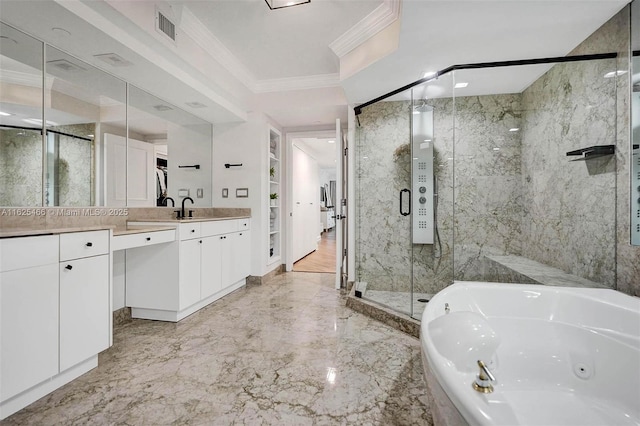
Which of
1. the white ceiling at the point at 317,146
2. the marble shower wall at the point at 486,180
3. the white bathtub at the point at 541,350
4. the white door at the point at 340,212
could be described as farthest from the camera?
the white ceiling at the point at 317,146

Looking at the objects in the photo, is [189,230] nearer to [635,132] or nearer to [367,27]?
[367,27]

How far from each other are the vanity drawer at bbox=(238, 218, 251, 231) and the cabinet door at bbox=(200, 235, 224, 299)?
422 mm

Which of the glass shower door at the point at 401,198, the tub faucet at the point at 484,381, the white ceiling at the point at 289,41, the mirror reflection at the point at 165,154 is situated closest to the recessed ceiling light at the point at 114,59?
the white ceiling at the point at 289,41

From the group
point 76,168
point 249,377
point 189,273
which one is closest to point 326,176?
point 189,273

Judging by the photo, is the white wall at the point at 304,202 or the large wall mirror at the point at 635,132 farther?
the white wall at the point at 304,202

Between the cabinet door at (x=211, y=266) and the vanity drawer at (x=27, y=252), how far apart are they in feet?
4.47

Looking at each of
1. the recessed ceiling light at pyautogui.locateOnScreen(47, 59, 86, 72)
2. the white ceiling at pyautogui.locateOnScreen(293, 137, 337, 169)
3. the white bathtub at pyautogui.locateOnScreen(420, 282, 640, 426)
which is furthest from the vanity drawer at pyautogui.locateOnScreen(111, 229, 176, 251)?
the white ceiling at pyautogui.locateOnScreen(293, 137, 337, 169)

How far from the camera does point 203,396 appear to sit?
61.7 inches

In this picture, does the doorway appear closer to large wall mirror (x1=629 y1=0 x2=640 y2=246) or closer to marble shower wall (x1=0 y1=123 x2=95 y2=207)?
marble shower wall (x1=0 y1=123 x2=95 y2=207)

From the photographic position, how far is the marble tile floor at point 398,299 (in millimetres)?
2590

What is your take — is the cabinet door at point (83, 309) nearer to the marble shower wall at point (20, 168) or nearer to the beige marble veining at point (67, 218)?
the beige marble veining at point (67, 218)

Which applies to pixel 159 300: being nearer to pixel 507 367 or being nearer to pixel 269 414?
pixel 269 414

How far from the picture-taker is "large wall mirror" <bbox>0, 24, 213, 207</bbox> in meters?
1.80

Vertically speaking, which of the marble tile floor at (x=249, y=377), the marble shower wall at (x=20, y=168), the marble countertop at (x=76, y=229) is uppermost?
the marble shower wall at (x=20, y=168)
